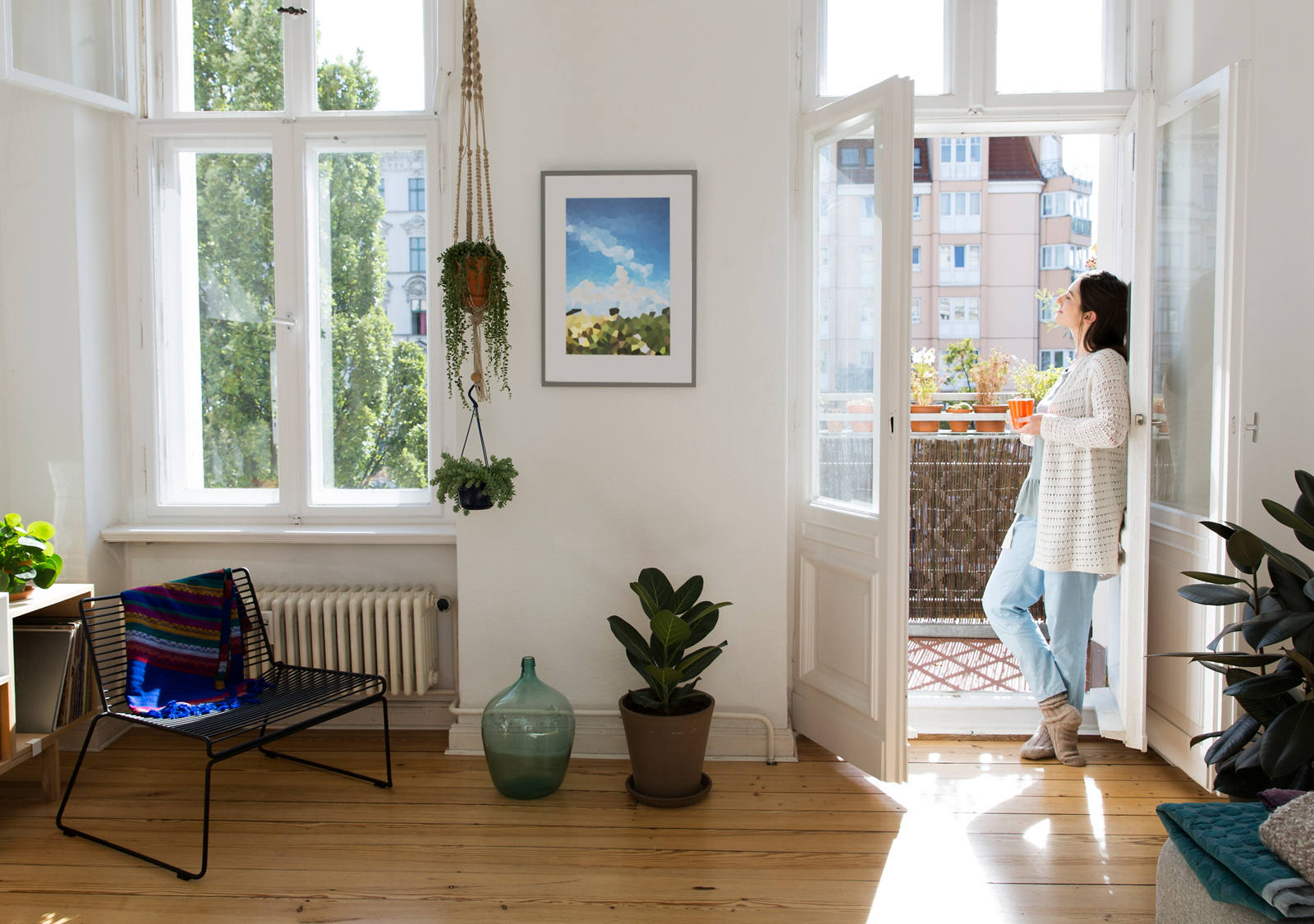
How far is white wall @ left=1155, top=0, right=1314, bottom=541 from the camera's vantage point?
2.91 m

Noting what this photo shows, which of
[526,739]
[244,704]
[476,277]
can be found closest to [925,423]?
[476,277]

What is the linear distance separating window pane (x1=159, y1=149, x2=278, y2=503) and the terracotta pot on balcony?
2311 millimetres

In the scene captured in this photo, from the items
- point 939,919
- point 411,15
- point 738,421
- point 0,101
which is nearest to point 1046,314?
point 738,421

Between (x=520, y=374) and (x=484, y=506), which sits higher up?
(x=520, y=374)

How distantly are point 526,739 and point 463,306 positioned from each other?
146 centimetres

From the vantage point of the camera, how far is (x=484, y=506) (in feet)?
9.87

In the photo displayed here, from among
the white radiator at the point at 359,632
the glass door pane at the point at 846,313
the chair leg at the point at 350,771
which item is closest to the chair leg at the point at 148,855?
the chair leg at the point at 350,771

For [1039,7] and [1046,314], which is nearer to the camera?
[1039,7]

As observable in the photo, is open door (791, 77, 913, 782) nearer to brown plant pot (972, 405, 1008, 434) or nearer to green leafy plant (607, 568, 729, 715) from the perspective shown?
green leafy plant (607, 568, 729, 715)

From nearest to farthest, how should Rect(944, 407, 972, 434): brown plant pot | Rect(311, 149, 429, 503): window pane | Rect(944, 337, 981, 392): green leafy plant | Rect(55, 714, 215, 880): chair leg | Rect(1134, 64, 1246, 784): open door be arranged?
Rect(55, 714, 215, 880): chair leg → Rect(1134, 64, 1246, 784): open door → Rect(311, 149, 429, 503): window pane → Rect(944, 407, 972, 434): brown plant pot → Rect(944, 337, 981, 392): green leafy plant

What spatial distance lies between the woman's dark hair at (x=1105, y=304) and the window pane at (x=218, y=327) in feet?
10.3

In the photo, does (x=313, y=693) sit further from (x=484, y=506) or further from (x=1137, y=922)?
(x=1137, y=922)

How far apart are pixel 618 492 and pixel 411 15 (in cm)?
211

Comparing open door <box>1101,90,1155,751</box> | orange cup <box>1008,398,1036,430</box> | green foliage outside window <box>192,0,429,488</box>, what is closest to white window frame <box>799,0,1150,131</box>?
open door <box>1101,90,1155,751</box>
